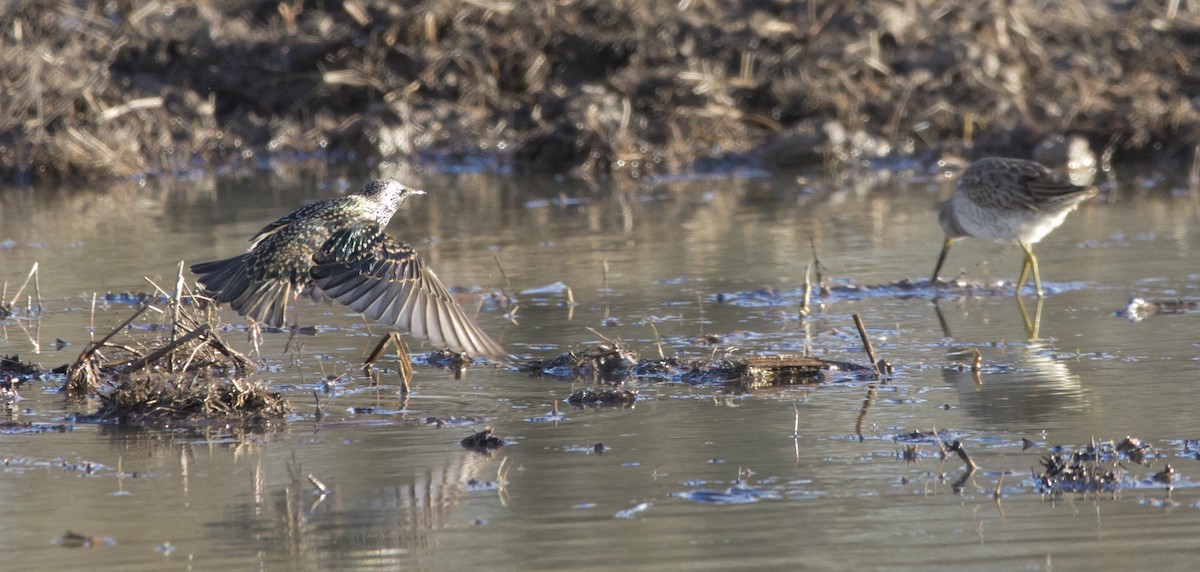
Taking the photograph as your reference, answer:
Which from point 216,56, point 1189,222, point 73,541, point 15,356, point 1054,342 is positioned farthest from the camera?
point 216,56

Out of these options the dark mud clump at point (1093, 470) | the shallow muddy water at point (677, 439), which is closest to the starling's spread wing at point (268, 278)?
the shallow muddy water at point (677, 439)

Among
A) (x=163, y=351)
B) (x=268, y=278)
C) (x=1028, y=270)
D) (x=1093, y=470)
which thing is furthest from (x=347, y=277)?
(x=1028, y=270)

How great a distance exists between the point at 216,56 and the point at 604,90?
5328 millimetres

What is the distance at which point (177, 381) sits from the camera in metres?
6.71

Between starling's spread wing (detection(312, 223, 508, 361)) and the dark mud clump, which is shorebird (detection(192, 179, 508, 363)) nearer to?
starling's spread wing (detection(312, 223, 508, 361))

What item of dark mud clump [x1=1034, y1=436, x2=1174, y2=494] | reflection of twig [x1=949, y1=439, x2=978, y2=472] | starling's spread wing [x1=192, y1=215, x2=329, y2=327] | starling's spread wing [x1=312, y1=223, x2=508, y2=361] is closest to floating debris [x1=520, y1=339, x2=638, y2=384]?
starling's spread wing [x1=312, y1=223, x2=508, y2=361]

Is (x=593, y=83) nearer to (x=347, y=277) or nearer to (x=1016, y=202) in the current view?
(x=1016, y=202)

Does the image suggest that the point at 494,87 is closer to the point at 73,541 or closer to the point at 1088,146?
the point at 1088,146

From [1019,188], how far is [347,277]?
14.2 ft

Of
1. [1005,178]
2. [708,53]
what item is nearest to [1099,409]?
[1005,178]

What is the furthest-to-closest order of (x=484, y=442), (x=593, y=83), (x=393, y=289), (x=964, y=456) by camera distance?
(x=593, y=83) → (x=393, y=289) → (x=484, y=442) → (x=964, y=456)

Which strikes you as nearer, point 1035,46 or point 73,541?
point 73,541

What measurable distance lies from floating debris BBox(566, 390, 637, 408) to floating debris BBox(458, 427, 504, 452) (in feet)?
2.45

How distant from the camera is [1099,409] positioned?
6.53 meters
